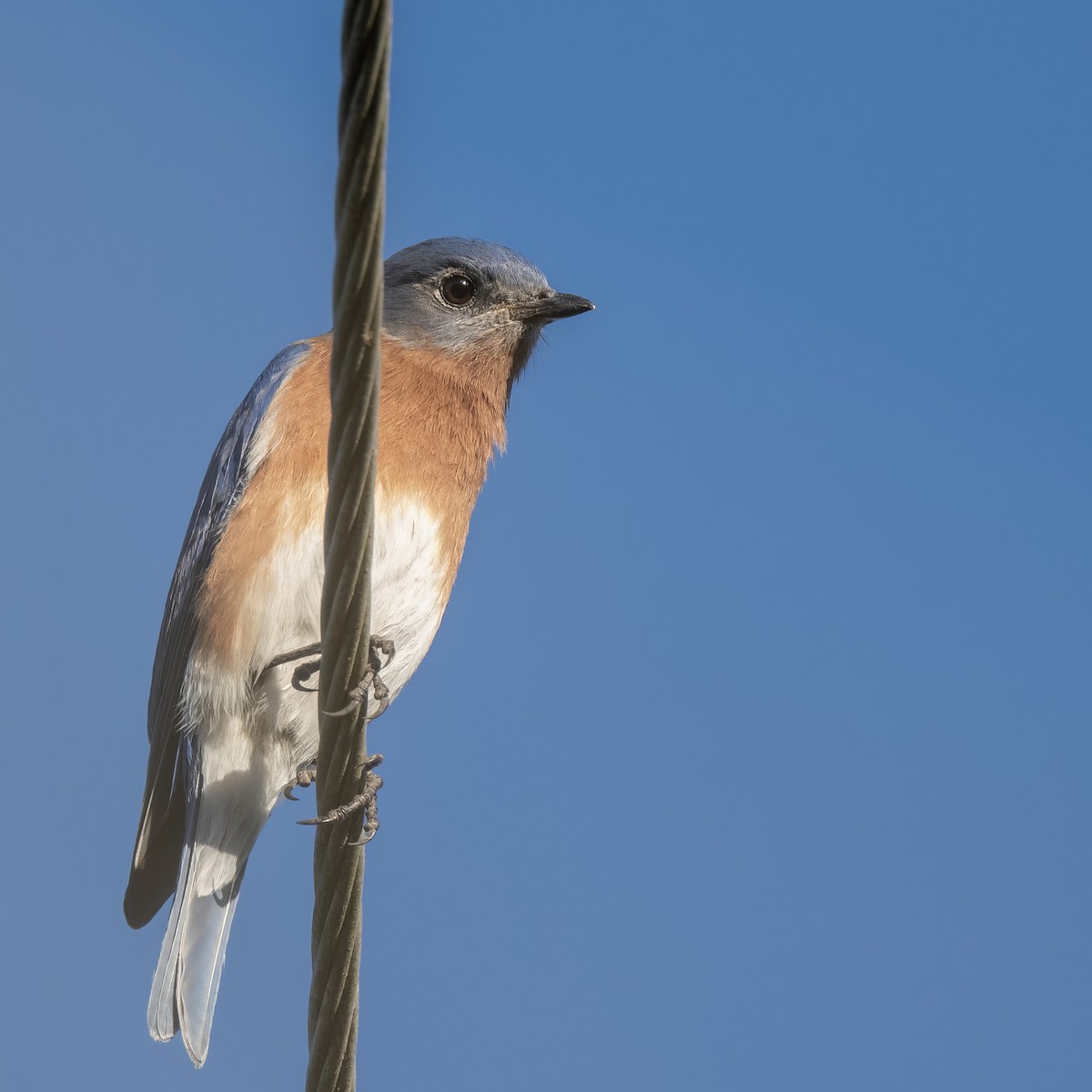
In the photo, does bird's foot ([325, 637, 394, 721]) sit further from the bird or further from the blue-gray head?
the blue-gray head

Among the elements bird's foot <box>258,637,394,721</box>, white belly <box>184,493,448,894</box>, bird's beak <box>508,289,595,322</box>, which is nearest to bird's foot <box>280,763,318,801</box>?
white belly <box>184,493,448,894</box>

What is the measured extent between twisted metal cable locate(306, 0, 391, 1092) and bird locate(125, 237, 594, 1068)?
1.34 meters

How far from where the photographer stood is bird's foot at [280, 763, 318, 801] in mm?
5066

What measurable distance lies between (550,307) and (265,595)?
2.28 metres

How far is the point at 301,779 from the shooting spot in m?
5.07

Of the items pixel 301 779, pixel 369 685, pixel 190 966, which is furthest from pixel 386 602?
pixel 190 966

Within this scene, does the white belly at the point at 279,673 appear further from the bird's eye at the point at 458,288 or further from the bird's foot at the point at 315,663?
the bird's eye at the point at 458,288

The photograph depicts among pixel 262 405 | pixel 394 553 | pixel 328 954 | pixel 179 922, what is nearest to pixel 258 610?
pixel 394 553

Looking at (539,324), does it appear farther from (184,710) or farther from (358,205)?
(358,205)

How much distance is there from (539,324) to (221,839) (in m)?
2.79

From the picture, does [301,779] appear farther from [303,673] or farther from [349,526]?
[349,526]

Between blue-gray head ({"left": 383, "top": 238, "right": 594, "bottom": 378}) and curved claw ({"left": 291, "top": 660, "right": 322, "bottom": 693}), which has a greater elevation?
blue-gray head ({"left": 383, "top": 238, "right": 594, "bottom": 378})

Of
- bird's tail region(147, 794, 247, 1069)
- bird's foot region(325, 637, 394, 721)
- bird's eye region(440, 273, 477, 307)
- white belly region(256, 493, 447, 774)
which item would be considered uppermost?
bird's eye region(440, 273, 477, 307)

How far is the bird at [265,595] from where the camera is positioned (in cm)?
496
